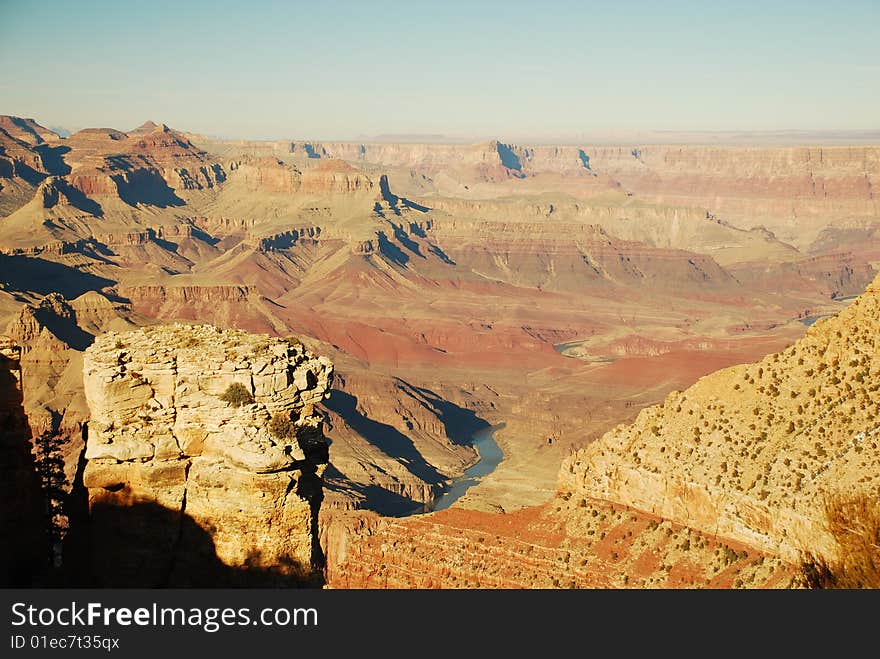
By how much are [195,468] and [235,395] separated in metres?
2.22

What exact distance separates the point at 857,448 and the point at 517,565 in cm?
1282

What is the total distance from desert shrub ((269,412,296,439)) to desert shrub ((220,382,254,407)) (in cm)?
89

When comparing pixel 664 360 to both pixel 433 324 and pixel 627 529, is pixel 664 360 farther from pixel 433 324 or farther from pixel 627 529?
pixel 627 529

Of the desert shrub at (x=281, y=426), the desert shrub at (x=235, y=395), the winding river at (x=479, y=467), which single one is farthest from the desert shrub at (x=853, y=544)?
the winding river at (x=479, y=467)

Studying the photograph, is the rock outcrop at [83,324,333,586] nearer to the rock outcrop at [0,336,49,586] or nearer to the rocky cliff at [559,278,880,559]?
the rock outcrop at [0,336,49,586]

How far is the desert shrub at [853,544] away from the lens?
21272 mm

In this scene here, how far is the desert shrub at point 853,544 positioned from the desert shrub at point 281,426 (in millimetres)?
13988

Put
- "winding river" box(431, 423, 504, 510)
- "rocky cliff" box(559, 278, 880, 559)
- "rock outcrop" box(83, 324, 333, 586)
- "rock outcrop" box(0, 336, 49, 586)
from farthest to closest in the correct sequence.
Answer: "winding river" box(431, 423, 504, 510)
"rocky cliff" box(559, 278, 880, 559)
"rock outcrop" box(0, 336, 49, 586)
"rock outcrop" box(83, 324, 333, 586)

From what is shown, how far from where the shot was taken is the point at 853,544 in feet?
72.4

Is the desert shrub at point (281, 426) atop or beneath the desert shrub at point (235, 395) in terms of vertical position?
beneath

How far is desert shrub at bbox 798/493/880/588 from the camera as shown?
69.8 feet

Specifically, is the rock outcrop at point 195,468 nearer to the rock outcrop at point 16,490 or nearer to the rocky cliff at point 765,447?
the rock outcrop at point 16,490

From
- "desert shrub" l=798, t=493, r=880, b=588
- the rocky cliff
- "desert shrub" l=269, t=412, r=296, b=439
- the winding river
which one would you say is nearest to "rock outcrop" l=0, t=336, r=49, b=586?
"desert shrub" l=269, t=412, r=296, b=439

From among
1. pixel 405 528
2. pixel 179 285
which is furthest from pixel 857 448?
pixel 179 285
